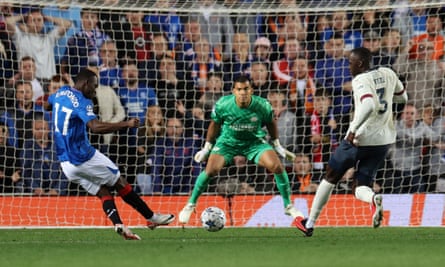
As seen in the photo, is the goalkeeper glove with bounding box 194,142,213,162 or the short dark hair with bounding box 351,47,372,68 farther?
the goalkeeper glove with bounding box 194,142,213,162

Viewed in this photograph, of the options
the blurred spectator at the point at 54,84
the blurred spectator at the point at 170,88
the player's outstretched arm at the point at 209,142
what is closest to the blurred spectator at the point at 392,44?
the blurred spectator at the point at 170,88

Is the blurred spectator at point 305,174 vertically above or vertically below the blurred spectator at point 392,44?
below

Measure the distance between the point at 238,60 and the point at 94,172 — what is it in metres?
4.72

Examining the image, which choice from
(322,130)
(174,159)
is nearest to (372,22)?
(322,130)

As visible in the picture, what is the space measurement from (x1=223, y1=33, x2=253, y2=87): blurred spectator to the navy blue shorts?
4741 mm

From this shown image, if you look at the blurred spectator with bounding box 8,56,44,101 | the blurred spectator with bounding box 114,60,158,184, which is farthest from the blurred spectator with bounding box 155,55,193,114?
the blurred spectator with bounding box 8,56,44,101

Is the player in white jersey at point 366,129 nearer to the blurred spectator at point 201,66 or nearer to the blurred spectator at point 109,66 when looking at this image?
the blurred spectator at point 201,66

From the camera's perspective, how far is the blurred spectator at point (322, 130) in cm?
1398

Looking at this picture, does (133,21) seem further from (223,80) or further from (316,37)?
(316,37)

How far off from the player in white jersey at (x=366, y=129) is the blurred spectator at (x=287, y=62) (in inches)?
175

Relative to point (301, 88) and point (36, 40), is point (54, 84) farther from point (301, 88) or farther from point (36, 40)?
point (301, 88)

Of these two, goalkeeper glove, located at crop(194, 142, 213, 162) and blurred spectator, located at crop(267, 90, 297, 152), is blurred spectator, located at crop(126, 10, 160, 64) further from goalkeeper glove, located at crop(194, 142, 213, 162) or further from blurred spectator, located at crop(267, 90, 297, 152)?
goalkeeper glove, located at crop(194, 142, 213, 162)

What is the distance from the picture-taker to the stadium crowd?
1375cm

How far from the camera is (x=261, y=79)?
46.8ft
